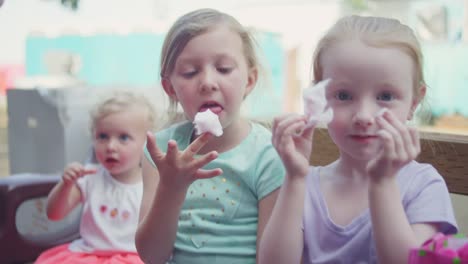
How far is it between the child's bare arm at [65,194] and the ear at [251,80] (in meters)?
0.58

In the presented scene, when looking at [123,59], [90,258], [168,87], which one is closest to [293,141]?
[168,87]

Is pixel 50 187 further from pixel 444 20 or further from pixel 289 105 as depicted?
pixel 444 20

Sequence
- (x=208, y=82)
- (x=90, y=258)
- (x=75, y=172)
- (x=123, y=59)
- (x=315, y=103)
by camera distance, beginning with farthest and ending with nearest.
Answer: (x=123, y=59) < (x=75, y=172) < (x=90, y=258) < (x=208, y=82) < (x=315, y=103)

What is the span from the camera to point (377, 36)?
2.49ft

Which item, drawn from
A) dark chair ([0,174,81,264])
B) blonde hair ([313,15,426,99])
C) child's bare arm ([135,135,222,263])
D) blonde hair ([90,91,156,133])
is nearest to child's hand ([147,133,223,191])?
child's bare arm ([135,135,222,263])

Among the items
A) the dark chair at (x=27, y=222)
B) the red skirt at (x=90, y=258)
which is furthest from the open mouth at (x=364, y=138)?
the dark chair at (x=27, y=222)

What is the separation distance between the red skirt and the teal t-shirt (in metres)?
0.35

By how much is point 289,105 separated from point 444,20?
5.08 ft

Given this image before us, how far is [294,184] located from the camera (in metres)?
0.73

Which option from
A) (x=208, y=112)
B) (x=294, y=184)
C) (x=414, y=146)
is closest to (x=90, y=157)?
(x=208, y=112)

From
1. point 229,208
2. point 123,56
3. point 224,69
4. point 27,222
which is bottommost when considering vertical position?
point 27,222

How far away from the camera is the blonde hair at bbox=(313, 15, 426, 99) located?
2.48ft

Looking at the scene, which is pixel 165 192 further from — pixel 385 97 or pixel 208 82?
pixel 385 97

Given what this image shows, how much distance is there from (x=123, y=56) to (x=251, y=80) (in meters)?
2.63
